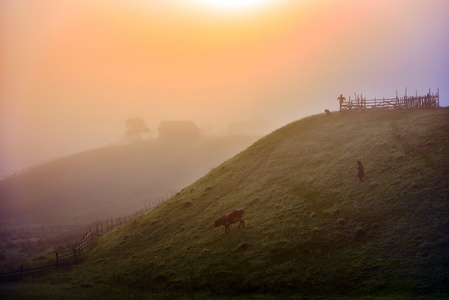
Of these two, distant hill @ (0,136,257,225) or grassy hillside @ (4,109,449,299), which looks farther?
distant hill @ (0,136,257,225)

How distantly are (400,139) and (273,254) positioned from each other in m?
26.1

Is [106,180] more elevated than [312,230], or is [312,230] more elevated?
[106,180]

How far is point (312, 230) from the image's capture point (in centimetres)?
2680

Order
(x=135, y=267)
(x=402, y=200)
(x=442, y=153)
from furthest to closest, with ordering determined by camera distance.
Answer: (x=442, y=153)
(x=135, y=267)
(x=402, y=200)

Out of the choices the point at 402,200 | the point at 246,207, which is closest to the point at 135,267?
the point at 246,207

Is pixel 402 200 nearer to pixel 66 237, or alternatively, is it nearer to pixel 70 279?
pixel 70 279

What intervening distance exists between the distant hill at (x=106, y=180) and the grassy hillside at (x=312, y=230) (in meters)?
45.4

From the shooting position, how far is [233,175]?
160 feet

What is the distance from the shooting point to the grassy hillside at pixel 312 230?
2066 centimetres

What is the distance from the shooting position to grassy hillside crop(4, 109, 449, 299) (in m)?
20.7

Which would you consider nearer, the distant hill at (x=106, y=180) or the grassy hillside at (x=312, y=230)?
the grassy hillside at (x=312, y=230)

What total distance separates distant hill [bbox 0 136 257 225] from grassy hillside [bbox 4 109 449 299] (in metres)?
45.4

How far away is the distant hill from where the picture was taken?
82.8m

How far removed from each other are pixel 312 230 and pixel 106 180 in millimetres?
94394
